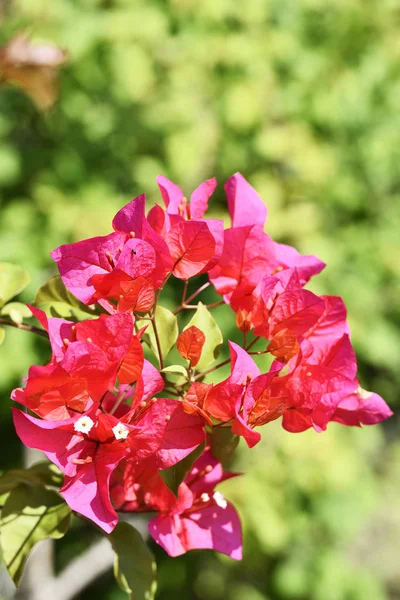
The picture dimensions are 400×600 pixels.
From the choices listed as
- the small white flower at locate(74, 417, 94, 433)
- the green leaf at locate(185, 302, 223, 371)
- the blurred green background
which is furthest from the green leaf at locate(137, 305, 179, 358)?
the blurred green background

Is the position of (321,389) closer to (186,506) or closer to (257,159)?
(186,506)

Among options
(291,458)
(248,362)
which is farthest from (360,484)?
(248,362)

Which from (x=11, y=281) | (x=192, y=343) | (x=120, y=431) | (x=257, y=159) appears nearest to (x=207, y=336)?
(x=192, y=343)

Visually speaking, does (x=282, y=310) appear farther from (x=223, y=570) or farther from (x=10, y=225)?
(x=223, y=570)

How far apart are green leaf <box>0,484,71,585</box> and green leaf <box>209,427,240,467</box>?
15 centimetres

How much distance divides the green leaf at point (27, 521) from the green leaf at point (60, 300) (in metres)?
0.17

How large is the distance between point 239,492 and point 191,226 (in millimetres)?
1278

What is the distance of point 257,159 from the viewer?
2.01m

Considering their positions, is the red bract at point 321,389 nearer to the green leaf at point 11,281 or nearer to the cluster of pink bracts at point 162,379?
the cluster of pink bracts at point 162,379

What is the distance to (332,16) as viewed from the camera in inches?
88.9

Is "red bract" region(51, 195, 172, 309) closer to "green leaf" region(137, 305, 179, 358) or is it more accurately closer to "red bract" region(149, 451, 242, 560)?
"green leaf" region(137, 305, 179, 358)

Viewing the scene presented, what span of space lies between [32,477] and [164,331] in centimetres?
19

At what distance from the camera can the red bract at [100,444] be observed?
1.63ft

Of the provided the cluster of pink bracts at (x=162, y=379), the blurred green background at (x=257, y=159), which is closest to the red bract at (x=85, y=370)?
the cluster of pink bracts at (x=162, y=379)
